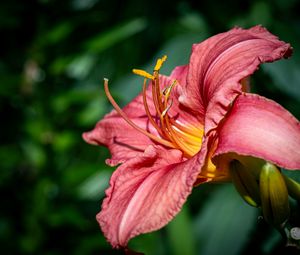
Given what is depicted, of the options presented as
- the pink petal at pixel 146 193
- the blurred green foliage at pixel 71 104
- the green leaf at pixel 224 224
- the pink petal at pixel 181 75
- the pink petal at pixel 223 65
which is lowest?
the green leaf at pixel 224 224

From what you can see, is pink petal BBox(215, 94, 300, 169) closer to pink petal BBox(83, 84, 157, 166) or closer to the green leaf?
pink petal BBox(83, 84, 157, 166)

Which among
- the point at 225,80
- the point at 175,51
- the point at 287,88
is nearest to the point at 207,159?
the point at 225,80

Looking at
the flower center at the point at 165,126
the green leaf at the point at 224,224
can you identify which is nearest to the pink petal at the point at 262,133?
the flower center at the point at 165,126

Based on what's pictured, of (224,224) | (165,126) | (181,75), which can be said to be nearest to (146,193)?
(165,126)

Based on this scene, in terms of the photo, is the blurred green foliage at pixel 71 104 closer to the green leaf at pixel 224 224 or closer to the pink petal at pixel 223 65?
the green leaf at pixel 224 224

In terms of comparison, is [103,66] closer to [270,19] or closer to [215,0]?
[215,0]

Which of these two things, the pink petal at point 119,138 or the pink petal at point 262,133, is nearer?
the pink petal at point 262,133

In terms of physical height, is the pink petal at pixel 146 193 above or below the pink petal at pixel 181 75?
below

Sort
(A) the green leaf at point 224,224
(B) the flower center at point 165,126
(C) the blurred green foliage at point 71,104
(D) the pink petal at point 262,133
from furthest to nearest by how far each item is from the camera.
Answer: (C) the blurred green foliage at point 71,104
(A) the green leaf at point 224,224
(B) the flower center at point 165,126
(D) the pink petal at point 262,133
